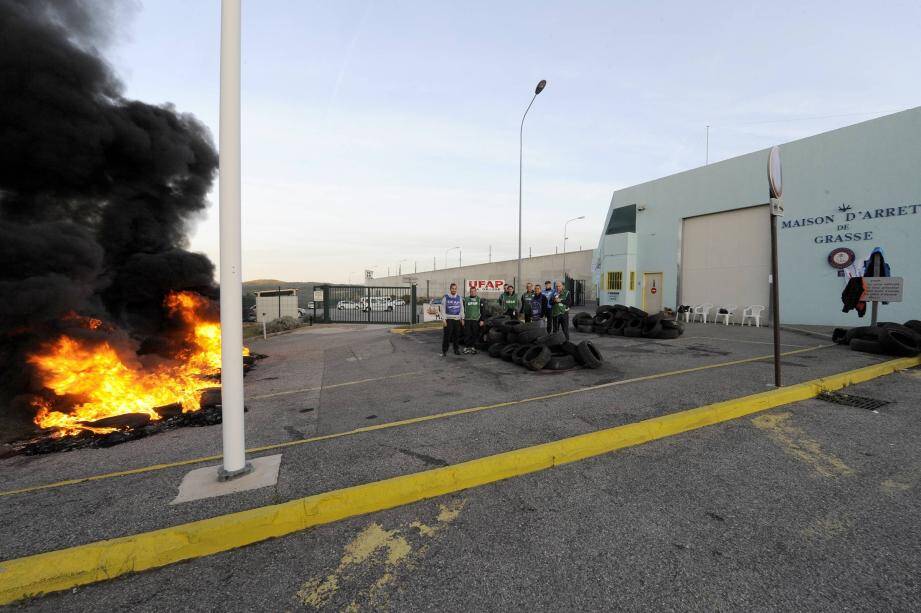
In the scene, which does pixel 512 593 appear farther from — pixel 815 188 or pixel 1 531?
pixel 815 188

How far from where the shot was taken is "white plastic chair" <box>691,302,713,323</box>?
54.5ft

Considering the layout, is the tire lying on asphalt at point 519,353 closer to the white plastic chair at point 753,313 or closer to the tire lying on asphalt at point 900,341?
the tire lying on asphalt at point 900,341

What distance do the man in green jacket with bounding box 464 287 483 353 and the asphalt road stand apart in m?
5.45

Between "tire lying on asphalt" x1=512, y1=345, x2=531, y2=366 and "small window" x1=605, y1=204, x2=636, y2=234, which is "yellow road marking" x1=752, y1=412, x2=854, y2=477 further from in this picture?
"small window" x1=605, y1=204, x2=636, y2=234

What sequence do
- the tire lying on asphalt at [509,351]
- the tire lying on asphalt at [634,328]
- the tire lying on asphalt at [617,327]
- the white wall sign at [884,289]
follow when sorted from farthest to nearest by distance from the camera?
the tire lying on asphalt at [617,327] < the tire lying on asphalt at [634,328] < the white wall sign at [884,289] < the tire lying on asphalt at [509,351]

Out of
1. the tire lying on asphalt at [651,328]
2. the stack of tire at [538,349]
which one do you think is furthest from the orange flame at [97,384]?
the tire lying on asphalt at [651,328]

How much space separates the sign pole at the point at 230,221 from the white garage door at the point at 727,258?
17.7 metres

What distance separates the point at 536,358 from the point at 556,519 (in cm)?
477

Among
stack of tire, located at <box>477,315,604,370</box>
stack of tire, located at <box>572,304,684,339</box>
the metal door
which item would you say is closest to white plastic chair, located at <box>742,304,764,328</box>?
the metal door

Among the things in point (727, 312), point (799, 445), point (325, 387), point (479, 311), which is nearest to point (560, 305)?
point (479, 311)

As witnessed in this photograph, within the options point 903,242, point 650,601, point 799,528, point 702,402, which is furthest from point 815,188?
point 650,601

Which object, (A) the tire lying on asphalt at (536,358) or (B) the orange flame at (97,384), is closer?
(B) the orange flame at (97,384)

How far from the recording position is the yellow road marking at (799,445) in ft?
10.7

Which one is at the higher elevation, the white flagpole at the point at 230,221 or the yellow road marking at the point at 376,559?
the white flagpole at the point at 230,221
